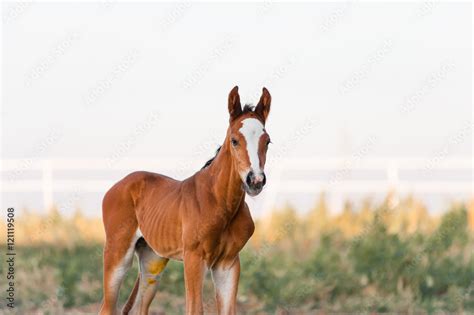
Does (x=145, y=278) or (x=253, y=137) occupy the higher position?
(x=253, y=137)

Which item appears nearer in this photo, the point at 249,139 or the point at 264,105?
the point at 249,139

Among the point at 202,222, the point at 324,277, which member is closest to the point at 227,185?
the point at 202,222

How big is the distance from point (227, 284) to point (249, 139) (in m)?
1.34

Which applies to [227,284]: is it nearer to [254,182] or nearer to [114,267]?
[254,182]

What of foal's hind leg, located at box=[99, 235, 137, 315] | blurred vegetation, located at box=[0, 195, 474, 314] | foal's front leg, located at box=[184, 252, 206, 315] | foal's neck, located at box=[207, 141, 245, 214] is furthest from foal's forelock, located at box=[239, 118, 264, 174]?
blurred vegetation, located at box=[0, 195, 474, 314]

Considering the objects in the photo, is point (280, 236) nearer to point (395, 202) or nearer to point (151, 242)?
point (395, 202)

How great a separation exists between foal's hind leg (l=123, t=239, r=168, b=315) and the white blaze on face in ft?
6.29

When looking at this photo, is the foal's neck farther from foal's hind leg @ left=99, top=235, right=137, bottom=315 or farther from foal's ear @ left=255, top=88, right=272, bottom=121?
foal's hind leg @ left=99, top=235, right=137, bottom=315

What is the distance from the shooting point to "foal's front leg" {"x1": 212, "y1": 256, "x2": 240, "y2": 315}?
297 inches

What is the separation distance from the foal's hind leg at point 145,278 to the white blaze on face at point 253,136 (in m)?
1.92

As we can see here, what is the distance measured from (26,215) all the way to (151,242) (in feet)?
23.4

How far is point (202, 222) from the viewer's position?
7449 mm

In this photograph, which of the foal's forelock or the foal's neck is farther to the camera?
the foal's neck

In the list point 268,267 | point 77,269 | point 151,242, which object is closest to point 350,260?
point 268,267
